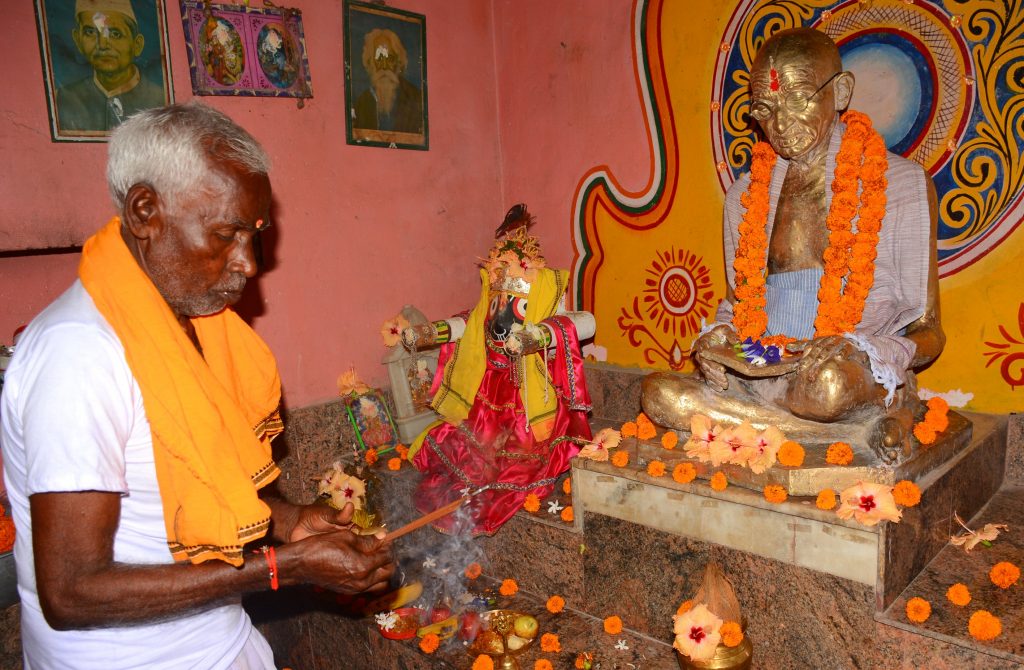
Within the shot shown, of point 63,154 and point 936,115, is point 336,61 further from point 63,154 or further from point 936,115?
point 936,115

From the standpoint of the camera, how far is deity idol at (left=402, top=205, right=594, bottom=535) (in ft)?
13.6

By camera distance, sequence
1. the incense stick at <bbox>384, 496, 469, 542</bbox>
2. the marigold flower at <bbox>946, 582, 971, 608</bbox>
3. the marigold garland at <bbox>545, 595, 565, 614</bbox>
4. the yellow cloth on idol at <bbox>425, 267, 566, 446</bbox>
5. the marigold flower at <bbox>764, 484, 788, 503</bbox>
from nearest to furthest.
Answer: the incense stick at <bbox>384, 496, 469, 542</bbox>
the marigold flower at <bbox>946, 582, 971, 608</bbox>
the marigold flower at <bbox>764, 484, 788, 503</bbox>
the marigold garland at <bbox>545, 595, 565, 614</bbox>
the yellow cloth on idol at <bbox>425, 267, 566, 446</bbox>

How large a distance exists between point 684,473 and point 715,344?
63cm

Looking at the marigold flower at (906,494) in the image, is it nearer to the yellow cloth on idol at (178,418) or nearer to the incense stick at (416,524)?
the incense stick at (416,524)

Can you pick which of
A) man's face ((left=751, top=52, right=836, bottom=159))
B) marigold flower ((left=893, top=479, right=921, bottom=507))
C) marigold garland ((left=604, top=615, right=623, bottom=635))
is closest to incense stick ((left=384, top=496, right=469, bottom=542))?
marigold garland ((left=604, top=615, right=623, bottom=635))

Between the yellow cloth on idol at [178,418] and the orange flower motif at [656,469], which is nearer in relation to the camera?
the yellow cloth on idol at [178,418]

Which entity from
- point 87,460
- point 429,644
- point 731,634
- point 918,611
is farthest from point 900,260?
point 87,460

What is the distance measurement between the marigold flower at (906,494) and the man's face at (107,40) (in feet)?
13.7

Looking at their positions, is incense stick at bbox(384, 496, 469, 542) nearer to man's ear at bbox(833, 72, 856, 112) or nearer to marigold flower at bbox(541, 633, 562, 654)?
marigold flower at bbox(541, 633, 562, 654)

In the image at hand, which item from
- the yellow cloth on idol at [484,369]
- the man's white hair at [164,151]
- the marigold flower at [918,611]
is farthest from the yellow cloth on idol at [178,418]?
the yellow cloth on idol at [484,369]

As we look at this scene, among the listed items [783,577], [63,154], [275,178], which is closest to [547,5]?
[275,178]

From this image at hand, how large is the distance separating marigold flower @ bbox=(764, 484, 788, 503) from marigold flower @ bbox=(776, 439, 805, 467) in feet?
0.39

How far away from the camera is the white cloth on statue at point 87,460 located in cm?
139

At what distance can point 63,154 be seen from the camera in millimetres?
3615
